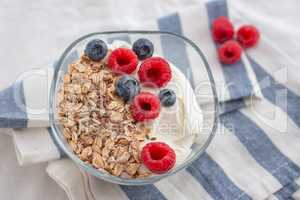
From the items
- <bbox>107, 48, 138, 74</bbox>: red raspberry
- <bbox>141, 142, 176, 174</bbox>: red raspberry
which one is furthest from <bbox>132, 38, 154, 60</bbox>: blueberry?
<bbox>141, 142, 176, 174</bbox>: red raspberry

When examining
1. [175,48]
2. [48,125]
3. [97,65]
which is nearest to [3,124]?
[48,125]

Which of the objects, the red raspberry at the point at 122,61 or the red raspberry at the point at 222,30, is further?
the red raspberry at the point at 222,30

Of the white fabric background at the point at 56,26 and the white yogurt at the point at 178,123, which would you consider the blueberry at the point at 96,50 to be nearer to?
the white yogurt at the point at 178,123

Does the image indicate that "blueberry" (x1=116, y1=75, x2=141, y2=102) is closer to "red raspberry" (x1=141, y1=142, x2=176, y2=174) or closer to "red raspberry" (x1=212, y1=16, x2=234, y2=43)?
"red raspberry" (x1=141, y1=142, x2=176, y2=174)

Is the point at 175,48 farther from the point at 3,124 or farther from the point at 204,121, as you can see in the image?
the point at 3,124

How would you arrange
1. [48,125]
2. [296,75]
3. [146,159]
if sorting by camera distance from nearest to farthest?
[146,159]
[48,125]
[296,75]

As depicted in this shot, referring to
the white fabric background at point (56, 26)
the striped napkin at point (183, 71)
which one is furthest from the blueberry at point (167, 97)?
the white fabric background at point (56, 26)

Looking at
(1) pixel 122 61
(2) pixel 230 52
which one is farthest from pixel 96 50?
(2) pixel 230 52
